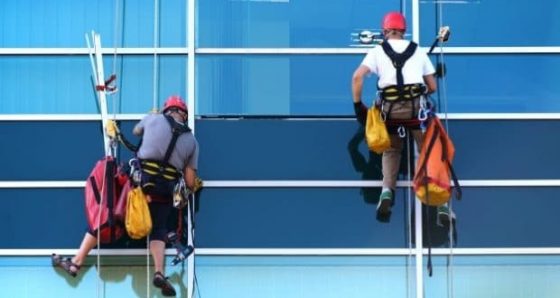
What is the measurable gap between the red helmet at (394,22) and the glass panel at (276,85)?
1.68 feet

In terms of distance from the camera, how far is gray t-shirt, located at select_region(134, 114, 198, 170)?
27.0ft

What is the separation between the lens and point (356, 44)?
29.2ft

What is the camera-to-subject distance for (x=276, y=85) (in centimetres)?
885

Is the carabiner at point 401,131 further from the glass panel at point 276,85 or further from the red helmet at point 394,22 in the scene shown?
the red helmet at point 394,22

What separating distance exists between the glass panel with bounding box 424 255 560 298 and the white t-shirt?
1.37 meters

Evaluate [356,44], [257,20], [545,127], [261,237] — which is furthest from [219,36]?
[545,127]

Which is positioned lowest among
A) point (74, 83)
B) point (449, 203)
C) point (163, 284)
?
point (163, 284)

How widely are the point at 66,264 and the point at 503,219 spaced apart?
326 centimetres

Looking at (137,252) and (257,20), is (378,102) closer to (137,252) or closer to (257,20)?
(257,20)

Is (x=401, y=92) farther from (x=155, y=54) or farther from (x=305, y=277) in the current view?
(x=155, y=54)

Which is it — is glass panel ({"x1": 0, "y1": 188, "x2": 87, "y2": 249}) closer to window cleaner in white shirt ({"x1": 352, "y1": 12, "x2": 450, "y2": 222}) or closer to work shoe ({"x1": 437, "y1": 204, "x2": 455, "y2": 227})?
window cleaner in white shirt ({"x1": 352, "y1": 12, "x2": 450, "y2": 222})

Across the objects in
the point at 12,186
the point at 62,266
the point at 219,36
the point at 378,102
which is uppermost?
the point at 219,36

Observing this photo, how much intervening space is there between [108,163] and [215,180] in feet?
2.70

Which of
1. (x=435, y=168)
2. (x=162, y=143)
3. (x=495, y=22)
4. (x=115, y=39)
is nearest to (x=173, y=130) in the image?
(x=162, y=143)
